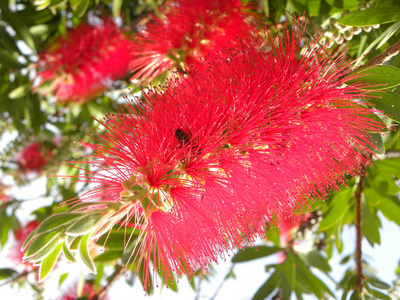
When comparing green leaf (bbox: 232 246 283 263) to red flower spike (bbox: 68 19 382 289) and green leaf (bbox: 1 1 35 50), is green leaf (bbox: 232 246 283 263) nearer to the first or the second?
red flower spike (bbox: 68 19 382 289)

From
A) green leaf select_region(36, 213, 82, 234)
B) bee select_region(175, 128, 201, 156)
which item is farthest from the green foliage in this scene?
bee select_region(175, 128, 201, 156)

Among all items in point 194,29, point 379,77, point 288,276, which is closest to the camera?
point 379,77

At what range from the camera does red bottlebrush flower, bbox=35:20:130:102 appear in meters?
2.67

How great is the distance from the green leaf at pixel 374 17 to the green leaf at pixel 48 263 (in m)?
1.11

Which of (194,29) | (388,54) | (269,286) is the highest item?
(194,29)

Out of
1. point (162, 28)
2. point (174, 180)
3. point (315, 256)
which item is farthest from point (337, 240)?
point (162, 28)

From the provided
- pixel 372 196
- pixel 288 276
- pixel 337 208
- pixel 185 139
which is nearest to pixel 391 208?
pixel 372 196

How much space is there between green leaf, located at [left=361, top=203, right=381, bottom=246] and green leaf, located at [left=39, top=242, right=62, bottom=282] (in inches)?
59.4

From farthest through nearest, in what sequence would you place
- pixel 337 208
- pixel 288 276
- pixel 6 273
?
pixel 6 273 < pixel 288 276 < pixel 337 208

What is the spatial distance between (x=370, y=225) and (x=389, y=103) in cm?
99

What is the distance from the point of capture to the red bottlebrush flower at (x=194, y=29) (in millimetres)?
1723

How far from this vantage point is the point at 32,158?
12.3ft

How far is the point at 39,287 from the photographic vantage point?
2.56 metres

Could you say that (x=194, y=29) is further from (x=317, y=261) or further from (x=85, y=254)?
(x=317, y=261)
